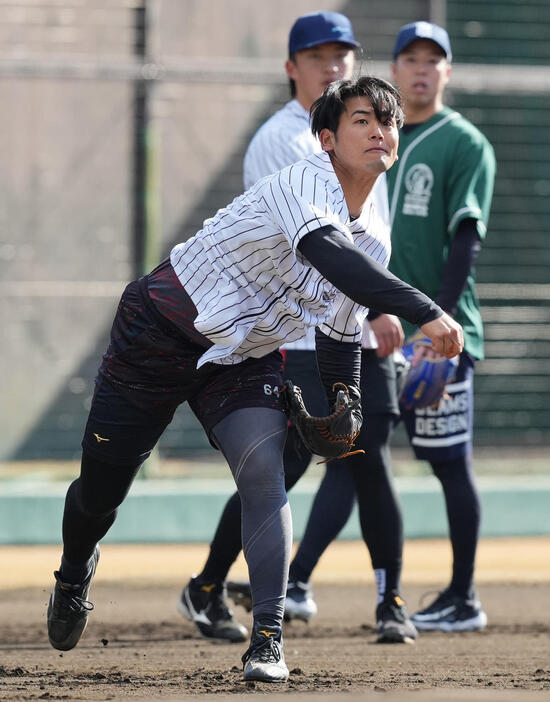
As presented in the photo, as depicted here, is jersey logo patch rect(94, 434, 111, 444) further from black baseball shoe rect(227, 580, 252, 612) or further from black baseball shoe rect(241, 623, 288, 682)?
black baseball shoe rect(227, 580, 252, 612)

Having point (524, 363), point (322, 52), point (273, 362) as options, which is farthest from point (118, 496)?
point (524, 363)

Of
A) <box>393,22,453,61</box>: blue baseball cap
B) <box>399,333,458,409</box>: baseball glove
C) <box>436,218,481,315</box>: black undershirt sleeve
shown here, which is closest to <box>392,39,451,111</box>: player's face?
<box>393,22,453,61</box>: blue baseball cap

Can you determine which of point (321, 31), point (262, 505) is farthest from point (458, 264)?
point (262, 505)

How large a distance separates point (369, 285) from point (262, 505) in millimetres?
804

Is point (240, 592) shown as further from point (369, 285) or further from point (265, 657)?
point (369, 285)

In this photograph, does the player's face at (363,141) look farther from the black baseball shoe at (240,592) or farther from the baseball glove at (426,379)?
Answer: the black baseball shoe at (240,592)

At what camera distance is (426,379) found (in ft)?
18.5

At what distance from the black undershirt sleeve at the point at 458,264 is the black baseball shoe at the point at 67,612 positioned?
5.93ft

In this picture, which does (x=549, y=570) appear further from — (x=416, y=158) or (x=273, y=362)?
(x=273, y=362)

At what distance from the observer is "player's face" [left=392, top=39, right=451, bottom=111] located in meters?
5.85

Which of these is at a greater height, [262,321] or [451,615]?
[262,321]

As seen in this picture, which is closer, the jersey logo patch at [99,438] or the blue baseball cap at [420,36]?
the jersey logo patch at [99,438]

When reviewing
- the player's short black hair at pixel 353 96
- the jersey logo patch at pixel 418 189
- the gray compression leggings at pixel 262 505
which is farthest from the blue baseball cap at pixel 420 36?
the gray compression leggings at pixel 262 505

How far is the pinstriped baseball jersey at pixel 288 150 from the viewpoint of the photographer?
17.5 feet
